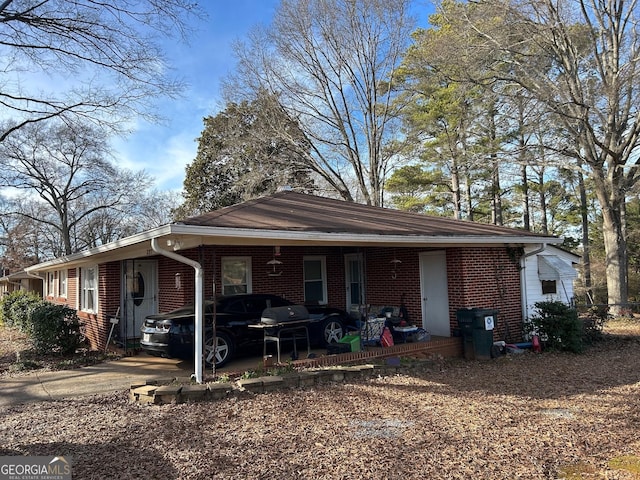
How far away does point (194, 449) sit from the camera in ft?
15.1

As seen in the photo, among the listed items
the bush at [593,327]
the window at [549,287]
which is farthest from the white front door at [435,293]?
the bush at [593,327]

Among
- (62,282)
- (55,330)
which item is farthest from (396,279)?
(62,282)

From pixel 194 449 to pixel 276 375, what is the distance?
266 cm

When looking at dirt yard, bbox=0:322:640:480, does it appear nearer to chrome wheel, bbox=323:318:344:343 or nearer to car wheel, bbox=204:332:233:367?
car wheel, bbox=204:332:233:367

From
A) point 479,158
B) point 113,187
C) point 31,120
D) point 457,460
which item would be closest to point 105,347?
point 31,120

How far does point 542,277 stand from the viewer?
37.2 feet

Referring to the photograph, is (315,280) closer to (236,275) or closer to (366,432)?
(236,275)

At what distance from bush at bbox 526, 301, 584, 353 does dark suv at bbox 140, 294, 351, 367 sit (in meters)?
4.90

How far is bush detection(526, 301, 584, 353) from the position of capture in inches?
392

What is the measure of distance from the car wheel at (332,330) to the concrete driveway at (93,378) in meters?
1.54

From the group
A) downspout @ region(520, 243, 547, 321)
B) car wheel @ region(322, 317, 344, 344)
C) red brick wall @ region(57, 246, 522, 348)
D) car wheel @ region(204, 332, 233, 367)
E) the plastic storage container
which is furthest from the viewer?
downspout @ region(520, 243, 547, 321)

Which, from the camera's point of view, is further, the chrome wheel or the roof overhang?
the chrome wheel

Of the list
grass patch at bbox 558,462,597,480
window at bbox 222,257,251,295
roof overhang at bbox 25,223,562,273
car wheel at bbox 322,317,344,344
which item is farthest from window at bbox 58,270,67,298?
grass patch at bbox 558,462,597,480

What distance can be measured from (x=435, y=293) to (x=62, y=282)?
45.4 ft
